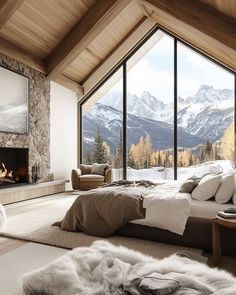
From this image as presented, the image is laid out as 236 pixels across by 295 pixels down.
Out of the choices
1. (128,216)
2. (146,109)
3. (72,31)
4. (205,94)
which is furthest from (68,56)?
(128,216)

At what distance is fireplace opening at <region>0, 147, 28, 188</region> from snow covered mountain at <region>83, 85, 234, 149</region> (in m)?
2.68

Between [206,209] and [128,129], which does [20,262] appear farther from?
[128,129]

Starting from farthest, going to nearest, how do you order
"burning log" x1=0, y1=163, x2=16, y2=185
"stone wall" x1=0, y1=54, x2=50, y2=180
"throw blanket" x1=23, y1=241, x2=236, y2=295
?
"stone wall" x1=0, y1=54, x2=50, y2=180
"burning log" x1=0, y1=163, x2=16, y2=185
"throw blanket" x1=23, y1=241, x2=236, y2=295

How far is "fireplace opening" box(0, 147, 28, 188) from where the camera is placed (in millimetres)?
6260

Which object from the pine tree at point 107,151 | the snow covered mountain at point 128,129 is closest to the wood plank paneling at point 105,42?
the snow covered mountain at point 128,129

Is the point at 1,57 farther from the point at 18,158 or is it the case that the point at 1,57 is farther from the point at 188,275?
the point at 188,275

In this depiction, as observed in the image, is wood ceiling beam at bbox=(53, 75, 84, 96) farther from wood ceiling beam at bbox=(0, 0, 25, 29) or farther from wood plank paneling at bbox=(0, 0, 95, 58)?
wood ceiling beam at bbox=(0, 0, 25, 29)

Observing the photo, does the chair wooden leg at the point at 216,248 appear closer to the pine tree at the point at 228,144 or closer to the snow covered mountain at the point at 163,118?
the pine tree at the point at 228,144

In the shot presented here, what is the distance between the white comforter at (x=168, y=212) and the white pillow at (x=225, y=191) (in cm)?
32

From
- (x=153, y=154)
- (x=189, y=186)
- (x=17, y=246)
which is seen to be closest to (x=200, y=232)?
(x=189, y=186)

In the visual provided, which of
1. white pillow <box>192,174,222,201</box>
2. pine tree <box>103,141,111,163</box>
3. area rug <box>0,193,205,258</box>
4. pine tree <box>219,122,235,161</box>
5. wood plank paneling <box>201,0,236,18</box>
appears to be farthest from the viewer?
pine tree <box>103,141,111,163</box>

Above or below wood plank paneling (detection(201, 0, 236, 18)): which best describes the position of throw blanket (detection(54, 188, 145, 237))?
below

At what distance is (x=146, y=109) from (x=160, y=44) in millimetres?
1862

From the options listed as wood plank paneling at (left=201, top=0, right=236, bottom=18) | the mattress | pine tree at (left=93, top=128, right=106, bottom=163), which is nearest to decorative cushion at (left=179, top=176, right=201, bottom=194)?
the mattress
